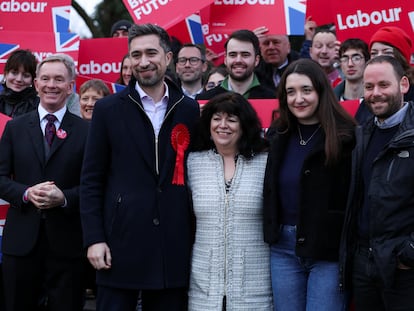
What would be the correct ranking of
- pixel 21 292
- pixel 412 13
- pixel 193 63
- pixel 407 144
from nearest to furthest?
pixel 407 144
pixel 21 292
pixel 412 13
pixel 193 63

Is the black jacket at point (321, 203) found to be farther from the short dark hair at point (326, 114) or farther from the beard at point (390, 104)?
the beard at point (390, 104)

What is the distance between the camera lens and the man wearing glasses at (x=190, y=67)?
7.81 metres

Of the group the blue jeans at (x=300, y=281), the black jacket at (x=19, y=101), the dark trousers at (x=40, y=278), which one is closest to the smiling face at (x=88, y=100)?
the black jacket at (x=19, y=101)

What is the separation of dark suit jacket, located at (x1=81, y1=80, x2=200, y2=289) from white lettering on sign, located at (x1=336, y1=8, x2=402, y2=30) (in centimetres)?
287

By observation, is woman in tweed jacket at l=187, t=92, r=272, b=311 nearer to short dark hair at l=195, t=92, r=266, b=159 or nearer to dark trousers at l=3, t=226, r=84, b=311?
short dark hair at l=195, t=92, r=266, b=159

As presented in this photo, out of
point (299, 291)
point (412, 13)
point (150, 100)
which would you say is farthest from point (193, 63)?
point (299, 291)

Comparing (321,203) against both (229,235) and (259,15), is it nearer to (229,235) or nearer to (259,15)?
(229,235)

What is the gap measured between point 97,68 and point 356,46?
3.03 metres

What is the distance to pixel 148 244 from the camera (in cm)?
480

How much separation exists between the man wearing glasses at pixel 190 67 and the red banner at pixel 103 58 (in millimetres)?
821

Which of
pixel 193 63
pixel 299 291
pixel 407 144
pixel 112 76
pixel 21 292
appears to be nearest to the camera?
pixel 407 144

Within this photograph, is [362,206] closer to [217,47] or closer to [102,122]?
[102,122]

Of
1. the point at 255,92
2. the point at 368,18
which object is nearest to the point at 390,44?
the point at 368,18

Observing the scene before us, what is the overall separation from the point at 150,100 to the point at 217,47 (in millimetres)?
3708
